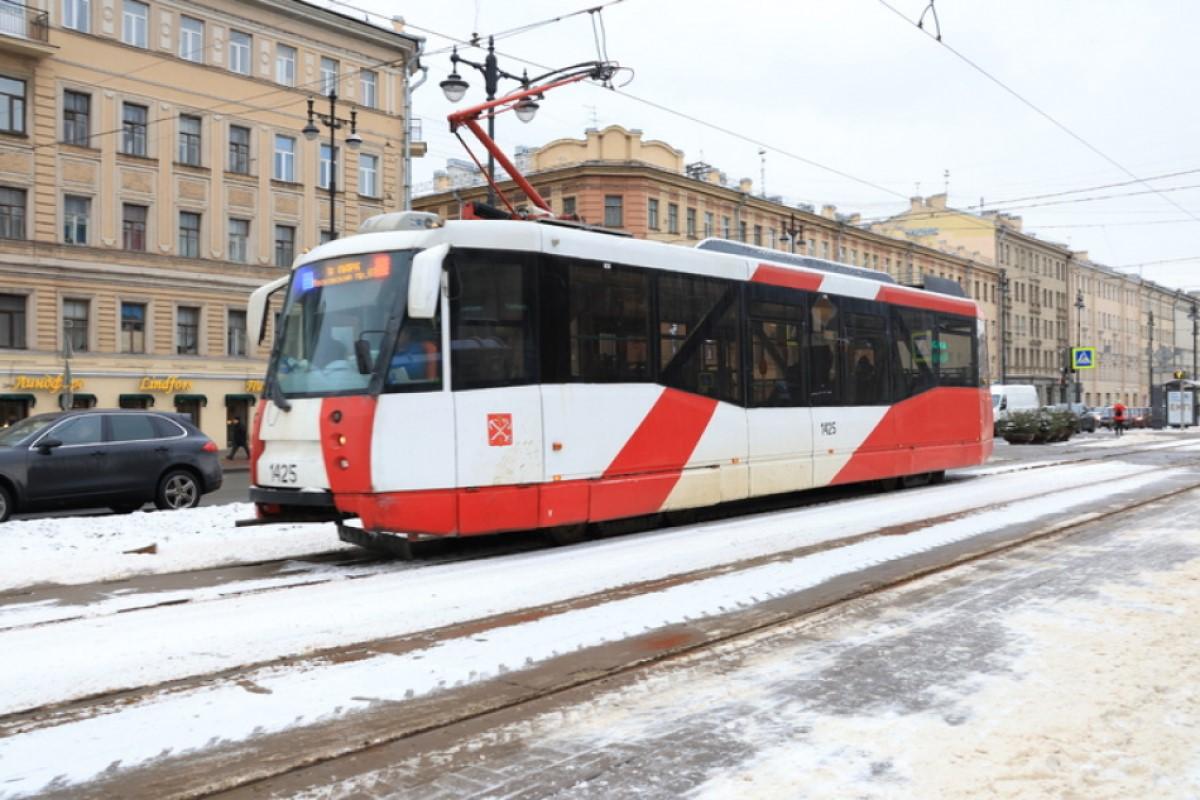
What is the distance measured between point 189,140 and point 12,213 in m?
6.41

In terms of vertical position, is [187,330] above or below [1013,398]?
above

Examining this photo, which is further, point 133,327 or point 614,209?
point 614,209

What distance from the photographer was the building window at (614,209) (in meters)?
52.2

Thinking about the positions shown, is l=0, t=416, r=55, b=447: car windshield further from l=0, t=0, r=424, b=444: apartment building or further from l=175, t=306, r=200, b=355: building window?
l=175, t=306, r=200, b=355: building window

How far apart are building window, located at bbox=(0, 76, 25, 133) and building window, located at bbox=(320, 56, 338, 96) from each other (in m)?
10.5

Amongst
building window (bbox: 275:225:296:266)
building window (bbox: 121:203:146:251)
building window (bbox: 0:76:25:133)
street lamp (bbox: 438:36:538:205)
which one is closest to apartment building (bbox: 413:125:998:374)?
building window (bbox: 275:225:296:266)

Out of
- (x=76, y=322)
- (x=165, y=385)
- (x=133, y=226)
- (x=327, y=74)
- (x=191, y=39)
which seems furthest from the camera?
(x=327, y=74)

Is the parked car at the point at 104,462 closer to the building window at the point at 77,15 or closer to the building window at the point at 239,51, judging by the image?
the building window at the point at 77,15

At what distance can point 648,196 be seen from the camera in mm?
52594

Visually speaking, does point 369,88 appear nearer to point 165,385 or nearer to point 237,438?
point 165,385

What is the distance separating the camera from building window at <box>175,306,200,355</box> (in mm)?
34656

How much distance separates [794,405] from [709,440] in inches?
77.9

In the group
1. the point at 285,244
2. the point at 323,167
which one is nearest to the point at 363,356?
the point at 285,244

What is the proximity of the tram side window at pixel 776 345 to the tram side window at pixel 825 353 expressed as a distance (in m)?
0.29
